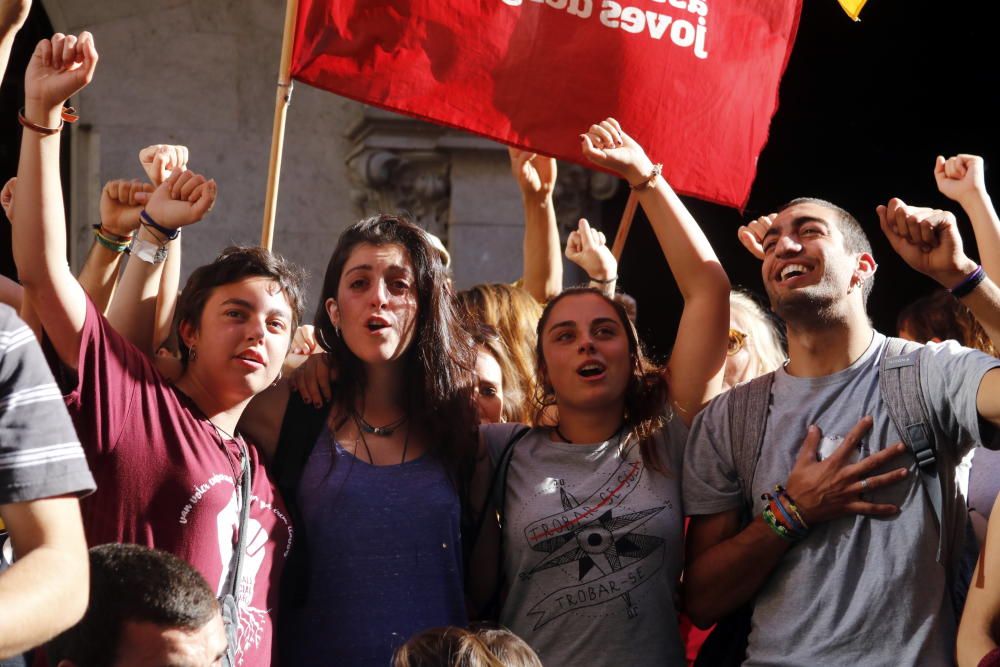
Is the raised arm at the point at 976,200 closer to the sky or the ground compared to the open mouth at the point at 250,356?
closer to the sky

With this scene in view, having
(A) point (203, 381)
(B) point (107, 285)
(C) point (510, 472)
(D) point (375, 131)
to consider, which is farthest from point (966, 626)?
(D) point (375, 131)

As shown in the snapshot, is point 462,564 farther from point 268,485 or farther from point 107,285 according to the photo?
point 107,285

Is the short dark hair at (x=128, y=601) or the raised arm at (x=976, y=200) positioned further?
the raised arm at (x=976, y=200)

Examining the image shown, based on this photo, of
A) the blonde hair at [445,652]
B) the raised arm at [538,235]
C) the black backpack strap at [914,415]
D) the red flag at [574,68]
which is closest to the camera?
the blonde hair at [445,652]

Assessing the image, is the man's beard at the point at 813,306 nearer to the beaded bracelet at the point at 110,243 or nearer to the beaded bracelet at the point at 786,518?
the beaded bracelet at the point at 786,518

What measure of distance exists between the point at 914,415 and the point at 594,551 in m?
0.80

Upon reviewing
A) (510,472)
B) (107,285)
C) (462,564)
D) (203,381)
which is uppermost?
(107,285)

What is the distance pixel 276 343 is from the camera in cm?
311

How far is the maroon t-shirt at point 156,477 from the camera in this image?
2.72 meters

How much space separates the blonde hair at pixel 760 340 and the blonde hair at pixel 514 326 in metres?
0.66

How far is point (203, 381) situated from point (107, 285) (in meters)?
0.39

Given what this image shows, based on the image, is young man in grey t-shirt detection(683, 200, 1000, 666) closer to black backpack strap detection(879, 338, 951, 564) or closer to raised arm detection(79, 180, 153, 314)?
black backpack strap detection(879, 338, 951, 564)

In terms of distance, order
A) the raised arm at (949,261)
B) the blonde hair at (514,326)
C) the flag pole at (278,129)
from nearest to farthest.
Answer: the raised arm at (949,261)
the flag pole at (278,129)
the blonde hair at (514,326)

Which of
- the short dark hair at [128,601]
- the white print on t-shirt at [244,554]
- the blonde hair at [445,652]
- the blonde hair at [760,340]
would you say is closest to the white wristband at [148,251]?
the white print on t-shirt at [244,554]
